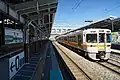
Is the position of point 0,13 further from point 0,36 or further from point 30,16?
point 30,16

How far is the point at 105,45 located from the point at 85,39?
151 centimetres

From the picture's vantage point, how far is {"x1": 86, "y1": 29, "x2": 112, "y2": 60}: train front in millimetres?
15555

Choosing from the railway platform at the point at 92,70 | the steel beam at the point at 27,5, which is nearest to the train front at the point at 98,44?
the railway platform at the point at 92,70

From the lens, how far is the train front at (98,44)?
51.0 feet

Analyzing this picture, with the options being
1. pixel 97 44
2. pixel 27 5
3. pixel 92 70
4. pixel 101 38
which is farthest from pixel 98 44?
pixel 27 5

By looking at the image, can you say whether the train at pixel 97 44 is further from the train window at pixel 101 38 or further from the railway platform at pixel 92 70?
the railway platform at pixel 92 70

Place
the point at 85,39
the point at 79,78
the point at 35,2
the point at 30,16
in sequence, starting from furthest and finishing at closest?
the point at 85,39 < the point at 30,16 < the point at 35,2 < the point at 79,78

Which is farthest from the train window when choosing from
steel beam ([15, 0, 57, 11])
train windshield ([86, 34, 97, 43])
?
steel beam ([15, 0, 57, 11])

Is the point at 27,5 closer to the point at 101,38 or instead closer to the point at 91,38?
the point at 91,38

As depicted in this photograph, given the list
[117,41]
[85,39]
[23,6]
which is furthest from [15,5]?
[117,41]

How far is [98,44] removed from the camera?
1575 cm

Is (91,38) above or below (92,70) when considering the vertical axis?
above

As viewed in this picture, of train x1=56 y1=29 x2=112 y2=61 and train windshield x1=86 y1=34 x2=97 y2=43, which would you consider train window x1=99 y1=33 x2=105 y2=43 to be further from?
train windshield x1=86 y1=34 x2=97 y2=43

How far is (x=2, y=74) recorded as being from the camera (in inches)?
209
